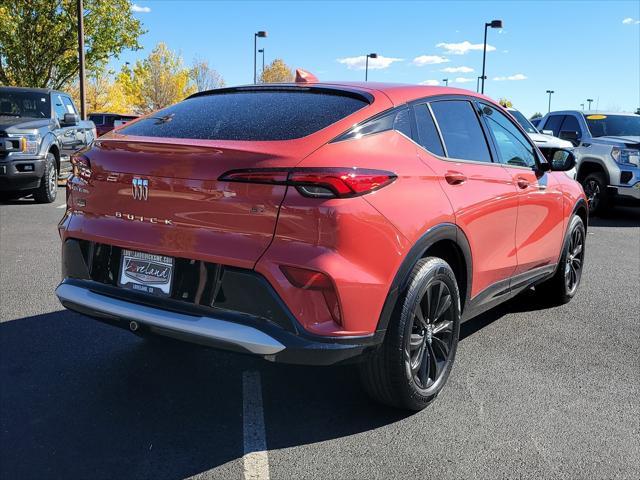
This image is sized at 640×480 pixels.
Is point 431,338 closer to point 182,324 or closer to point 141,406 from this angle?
point 182,324

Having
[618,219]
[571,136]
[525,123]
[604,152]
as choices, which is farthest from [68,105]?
[618,219]

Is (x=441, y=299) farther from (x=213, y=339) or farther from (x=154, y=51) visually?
(x=154, y=51)

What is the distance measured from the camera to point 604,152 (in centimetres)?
1127

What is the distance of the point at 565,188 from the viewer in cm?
516

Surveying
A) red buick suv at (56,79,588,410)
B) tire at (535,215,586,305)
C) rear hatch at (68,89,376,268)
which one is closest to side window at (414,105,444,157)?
red buick suv at (56,79,588,410)

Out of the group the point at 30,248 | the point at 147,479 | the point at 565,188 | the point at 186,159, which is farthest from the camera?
the point at 30,248

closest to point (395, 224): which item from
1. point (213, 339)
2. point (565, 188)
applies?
point (213, 339)

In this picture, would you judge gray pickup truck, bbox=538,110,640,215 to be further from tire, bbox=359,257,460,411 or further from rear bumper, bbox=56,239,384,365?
rear bumper, bbox=56,239,384,365

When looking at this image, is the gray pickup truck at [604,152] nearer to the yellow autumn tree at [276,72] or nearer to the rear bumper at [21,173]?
the rear bumper at [21,173]

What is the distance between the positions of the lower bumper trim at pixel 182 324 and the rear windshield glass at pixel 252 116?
2.84ft

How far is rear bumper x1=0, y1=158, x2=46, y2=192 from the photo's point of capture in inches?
393

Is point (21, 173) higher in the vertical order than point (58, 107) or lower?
lower

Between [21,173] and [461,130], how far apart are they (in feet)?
27.9

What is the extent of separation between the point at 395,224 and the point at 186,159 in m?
1.01
